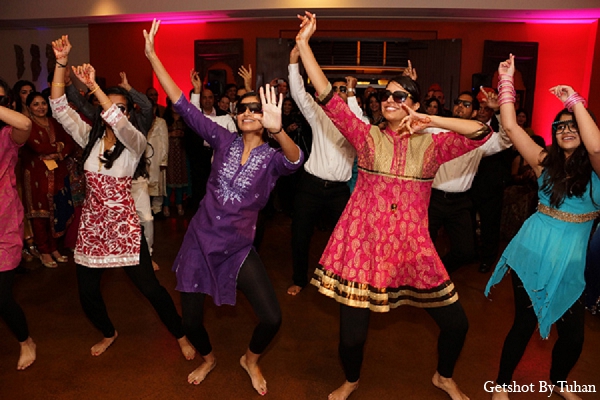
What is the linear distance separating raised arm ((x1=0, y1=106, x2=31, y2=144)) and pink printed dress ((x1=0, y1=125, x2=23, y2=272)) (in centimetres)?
5

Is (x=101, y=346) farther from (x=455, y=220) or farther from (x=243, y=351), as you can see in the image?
(x=455, y=220)

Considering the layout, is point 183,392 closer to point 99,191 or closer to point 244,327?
point 244,327

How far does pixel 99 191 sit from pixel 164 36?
7372mm

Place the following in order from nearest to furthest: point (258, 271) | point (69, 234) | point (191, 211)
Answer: point (258, 271)
point (69, 234)
point (191, 211)

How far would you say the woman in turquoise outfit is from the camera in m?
2.34

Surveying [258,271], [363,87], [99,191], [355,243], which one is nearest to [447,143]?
[355,243]

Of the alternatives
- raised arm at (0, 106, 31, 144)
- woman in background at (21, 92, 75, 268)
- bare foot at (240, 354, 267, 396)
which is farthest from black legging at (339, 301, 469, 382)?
woman in background at (21, 92, 75, 268)

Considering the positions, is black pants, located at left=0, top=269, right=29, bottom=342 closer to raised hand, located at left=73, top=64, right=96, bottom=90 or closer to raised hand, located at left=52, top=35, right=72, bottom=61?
raised hand, located at left=73, top=64, right=96, bottom=90

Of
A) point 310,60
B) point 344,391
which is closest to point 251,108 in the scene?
point 310,60

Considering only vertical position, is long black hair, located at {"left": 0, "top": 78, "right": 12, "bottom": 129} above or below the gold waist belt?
above

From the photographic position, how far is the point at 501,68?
A: 241 centimetres

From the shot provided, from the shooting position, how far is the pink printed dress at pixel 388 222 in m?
2.37

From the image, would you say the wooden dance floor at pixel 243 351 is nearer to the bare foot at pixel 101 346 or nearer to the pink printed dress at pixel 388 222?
the bare foot at pixel 101 346

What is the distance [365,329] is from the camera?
248cm
